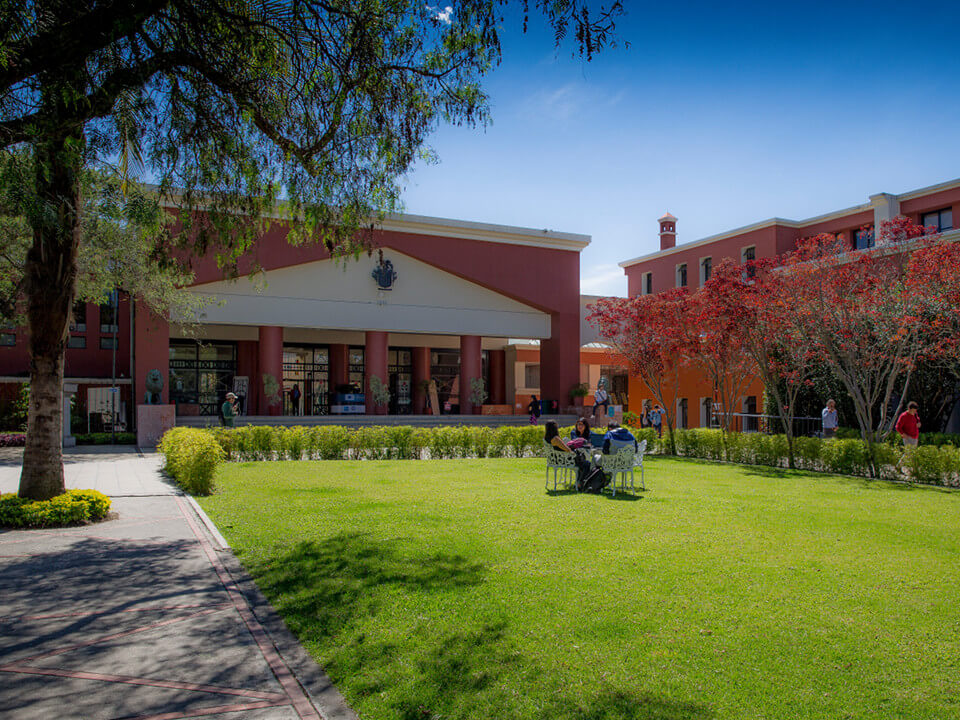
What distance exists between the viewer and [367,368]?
31.3 meters

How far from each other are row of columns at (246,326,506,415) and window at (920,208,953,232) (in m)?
19.9

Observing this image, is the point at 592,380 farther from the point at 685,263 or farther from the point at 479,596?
the point at 479,596

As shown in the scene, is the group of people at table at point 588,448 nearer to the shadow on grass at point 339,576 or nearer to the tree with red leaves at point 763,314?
the shadow on grass at point 339,576

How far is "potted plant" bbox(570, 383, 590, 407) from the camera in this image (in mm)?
33844

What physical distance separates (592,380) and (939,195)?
846 inches

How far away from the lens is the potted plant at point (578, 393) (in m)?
33.8

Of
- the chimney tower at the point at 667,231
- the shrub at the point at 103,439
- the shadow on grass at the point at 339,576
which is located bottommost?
the shadow on grass at the point at 339,576

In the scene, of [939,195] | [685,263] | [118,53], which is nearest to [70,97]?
[118,53]

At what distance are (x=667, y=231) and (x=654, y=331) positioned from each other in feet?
77.8

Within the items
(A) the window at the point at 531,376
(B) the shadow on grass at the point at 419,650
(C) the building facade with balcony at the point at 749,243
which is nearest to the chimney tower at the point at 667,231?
(C) the building facade with balcony at the point at 749,243

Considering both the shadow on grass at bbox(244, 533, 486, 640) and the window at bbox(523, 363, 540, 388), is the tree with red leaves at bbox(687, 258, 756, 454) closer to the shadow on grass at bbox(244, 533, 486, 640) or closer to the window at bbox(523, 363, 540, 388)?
the shadow on grass at bbox(244, 533, 486, 640)

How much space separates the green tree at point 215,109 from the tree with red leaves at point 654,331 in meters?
14.0

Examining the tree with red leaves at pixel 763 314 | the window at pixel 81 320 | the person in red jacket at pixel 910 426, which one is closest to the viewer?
the person in red jacket at pixel 910 426

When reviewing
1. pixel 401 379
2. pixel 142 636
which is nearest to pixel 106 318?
pixel 401 379
